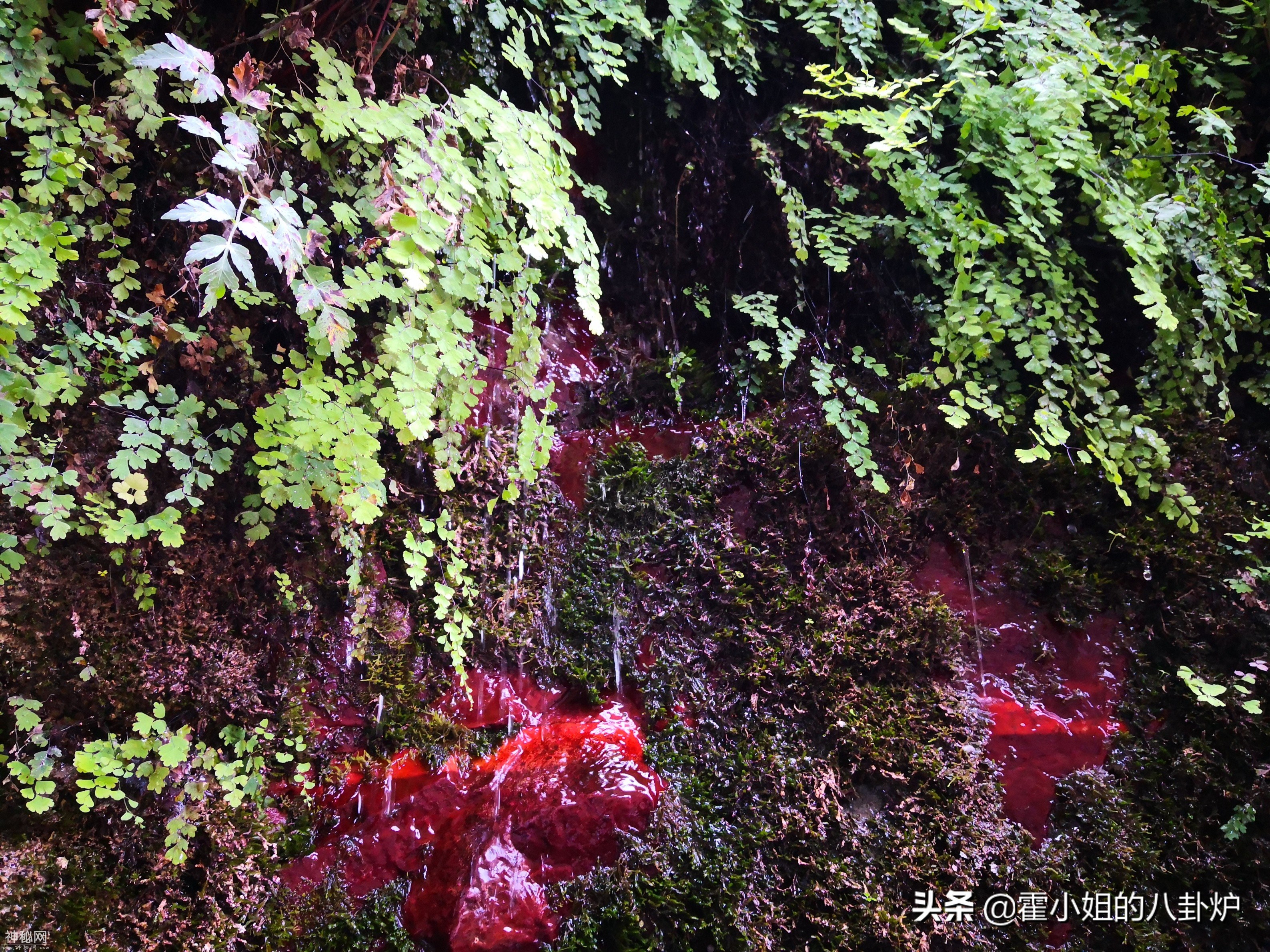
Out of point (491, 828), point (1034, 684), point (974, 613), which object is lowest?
point (491, 828)

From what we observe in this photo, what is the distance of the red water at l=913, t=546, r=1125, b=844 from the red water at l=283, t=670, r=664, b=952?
1432 millimetres

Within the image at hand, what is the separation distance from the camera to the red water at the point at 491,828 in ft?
8.33

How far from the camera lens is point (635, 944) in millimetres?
2500

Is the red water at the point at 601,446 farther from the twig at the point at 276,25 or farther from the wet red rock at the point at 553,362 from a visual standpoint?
the twig at the point at 276,25

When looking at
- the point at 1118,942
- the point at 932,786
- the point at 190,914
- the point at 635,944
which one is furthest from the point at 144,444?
the point at 1118,942

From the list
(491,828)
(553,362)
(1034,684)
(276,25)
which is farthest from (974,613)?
(276,25)

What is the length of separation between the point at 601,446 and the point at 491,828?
173 cm

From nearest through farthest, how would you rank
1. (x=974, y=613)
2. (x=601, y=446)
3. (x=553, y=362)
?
1. (x=974, y=613)
2. (x=601, y=446)
3. (x=553, y=362)

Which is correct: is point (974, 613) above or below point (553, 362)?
below

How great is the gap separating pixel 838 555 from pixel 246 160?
8.39ft

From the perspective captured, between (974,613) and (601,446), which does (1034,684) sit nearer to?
(974,613)

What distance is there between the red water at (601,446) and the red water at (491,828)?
1109 millimetres

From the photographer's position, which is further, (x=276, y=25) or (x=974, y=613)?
(x=974, y=613)

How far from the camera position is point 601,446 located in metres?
3.42
